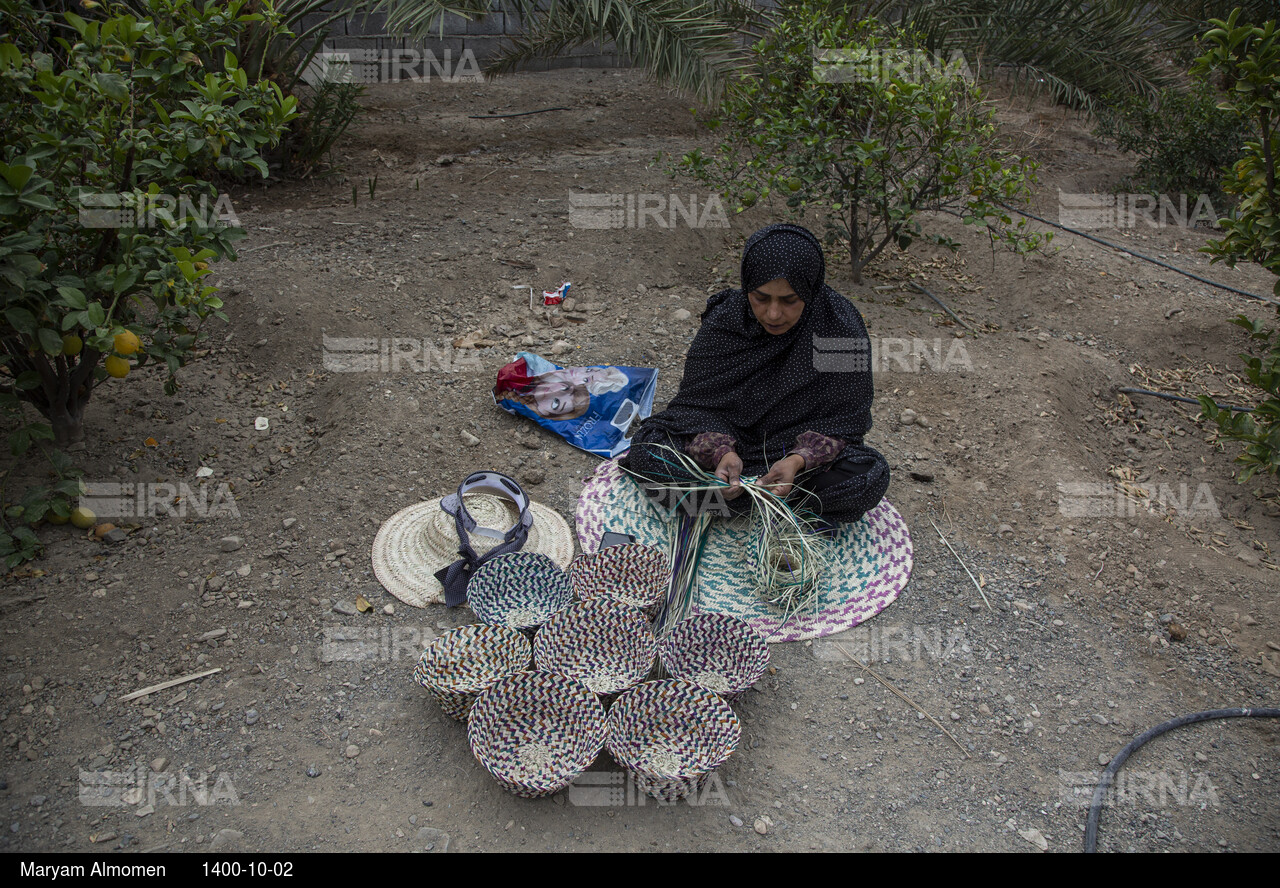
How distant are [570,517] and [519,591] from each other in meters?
0.51

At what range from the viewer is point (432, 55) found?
22.8 ft

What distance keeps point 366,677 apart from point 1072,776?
1772 mm

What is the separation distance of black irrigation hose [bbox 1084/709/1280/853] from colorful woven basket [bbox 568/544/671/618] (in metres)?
1.15

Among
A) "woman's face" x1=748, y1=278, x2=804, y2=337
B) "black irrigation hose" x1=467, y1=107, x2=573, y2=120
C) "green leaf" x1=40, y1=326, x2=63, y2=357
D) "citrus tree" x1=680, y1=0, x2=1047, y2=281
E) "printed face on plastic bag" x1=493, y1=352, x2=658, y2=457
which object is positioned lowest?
"printed face on plastic bag" x1=493, y1=352, x2=658, y2=457

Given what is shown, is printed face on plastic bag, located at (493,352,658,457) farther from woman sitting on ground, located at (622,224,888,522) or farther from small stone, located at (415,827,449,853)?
small stone, located at (415,827,449,853)

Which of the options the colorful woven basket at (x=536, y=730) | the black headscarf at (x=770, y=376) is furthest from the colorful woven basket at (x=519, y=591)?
the black headscarf at (x=770, y=376)

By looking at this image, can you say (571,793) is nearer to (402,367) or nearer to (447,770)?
(447,770)

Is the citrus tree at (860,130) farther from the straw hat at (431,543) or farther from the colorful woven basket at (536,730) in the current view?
the colorful woven basket at (536,730)

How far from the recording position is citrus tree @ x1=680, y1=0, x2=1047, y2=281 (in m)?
3.61

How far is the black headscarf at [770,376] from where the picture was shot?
107 inches

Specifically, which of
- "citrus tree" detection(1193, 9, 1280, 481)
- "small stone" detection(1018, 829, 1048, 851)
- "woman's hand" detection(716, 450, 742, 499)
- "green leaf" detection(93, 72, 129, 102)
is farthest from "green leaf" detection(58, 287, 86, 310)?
"citrus tree" detection(1193, 9, 1280, 481)
